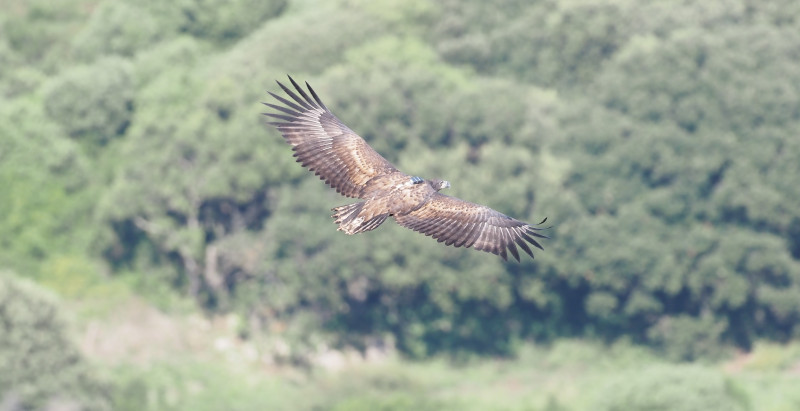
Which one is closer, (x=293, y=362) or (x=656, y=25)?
(x=293, y=362)

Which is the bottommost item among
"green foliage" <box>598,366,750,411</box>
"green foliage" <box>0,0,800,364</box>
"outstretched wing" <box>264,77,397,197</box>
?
"outstretched wing" <box>264,77,397,197</box>

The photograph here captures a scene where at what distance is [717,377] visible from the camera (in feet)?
225

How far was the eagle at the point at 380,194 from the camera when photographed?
32.8 m

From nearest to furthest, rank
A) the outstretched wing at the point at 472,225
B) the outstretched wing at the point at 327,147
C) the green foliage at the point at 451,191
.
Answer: the outstretched wing at the point at 472,225 → the outstretched wing at the point at 327,147 → the green foliage at the point at 451,191

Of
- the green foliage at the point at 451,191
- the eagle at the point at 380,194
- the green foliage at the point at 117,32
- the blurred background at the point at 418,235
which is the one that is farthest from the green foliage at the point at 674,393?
the eagle at the point at 380,194

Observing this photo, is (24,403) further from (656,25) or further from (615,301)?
(656,25)

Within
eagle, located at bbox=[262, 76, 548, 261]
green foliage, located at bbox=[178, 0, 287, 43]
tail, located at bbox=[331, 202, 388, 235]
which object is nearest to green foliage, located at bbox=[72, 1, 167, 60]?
green foliage, located at bbox=[178, 0, 287, 43]

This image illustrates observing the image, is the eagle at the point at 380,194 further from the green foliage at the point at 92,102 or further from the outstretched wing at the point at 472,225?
the green foliage at the point at 92,102

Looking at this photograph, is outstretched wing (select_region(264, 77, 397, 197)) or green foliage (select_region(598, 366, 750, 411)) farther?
green foliage (select_region(598, 366, 750, 411))

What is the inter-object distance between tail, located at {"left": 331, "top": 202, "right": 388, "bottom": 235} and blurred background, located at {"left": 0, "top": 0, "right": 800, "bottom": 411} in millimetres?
37318

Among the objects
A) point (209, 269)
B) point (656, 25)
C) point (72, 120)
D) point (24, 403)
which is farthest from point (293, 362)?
point (656, 25)

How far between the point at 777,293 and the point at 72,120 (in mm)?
29994

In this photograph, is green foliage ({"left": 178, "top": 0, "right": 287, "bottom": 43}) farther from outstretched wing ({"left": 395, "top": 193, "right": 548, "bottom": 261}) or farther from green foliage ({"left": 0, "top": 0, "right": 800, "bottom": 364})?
outstretched wing ({"left": 395, "top": 193, "right": 548, "bottom": 261})

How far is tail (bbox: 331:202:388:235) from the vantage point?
31875 mm
